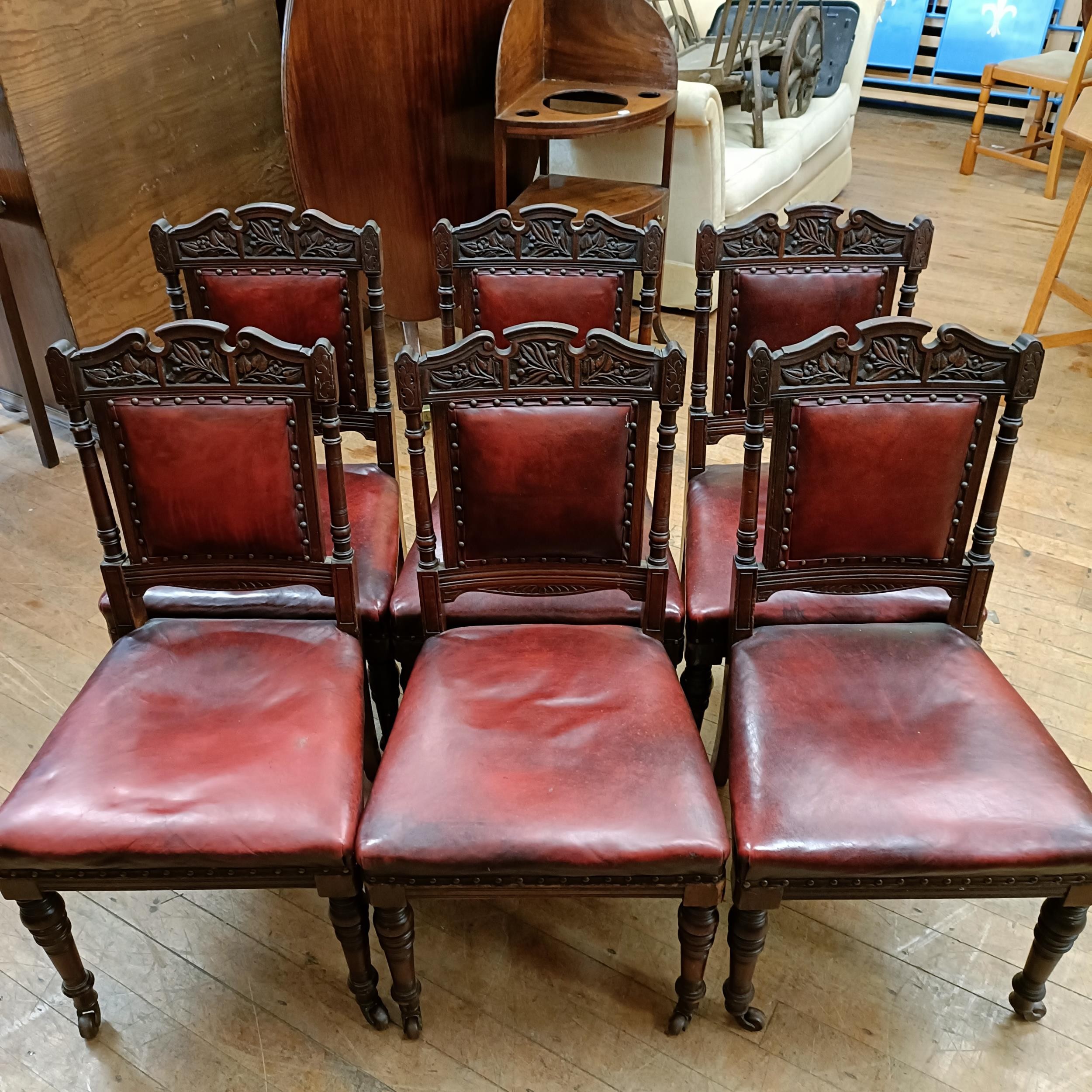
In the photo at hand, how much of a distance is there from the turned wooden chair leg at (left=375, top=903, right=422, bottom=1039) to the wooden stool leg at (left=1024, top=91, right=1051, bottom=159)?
17.5ft

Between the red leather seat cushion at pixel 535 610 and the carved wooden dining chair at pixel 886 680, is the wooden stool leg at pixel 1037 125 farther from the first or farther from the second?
the red leather seat cushion at pixel 535 610

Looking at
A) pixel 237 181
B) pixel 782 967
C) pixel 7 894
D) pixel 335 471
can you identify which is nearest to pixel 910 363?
pixel 335 471

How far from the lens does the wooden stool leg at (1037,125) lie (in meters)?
5.26

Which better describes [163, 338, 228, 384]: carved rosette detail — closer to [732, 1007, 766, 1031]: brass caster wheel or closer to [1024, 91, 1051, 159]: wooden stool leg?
[732, 1007, 766, 1031]: brass caster wheel

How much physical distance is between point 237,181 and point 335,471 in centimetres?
218

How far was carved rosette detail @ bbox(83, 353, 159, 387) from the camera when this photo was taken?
145 cm

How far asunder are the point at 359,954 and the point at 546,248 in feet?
4.28

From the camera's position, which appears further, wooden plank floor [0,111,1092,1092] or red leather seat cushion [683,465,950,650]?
red leather seat cushion [683,465,950,650]

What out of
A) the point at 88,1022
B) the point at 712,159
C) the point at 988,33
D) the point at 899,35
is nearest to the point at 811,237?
the point at 712,159

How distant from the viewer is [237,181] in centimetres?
327

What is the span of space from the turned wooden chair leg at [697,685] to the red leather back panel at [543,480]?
284 millimetres

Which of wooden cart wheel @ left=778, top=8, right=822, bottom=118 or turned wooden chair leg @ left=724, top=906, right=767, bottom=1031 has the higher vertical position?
wooden cart wheel @ left=778, top=8, right=822, bottom=118

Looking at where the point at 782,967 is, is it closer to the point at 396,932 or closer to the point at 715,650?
the point at 715,650

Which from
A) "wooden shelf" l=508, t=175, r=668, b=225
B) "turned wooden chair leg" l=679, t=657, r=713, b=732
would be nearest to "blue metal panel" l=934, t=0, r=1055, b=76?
"wooden shelf" l=508, t=175, r=668, b=225
